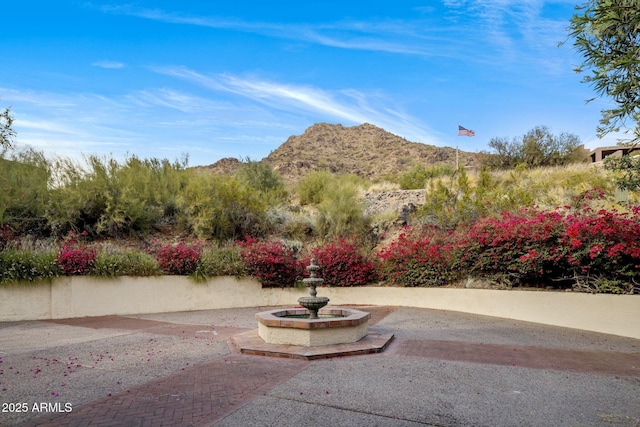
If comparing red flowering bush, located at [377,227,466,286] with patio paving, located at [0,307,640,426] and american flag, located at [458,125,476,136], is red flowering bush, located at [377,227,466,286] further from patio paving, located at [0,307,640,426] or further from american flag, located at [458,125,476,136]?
american flag, located at [458,125,476,136]

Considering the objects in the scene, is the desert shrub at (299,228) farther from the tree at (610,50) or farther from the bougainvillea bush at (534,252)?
the tree at (610,50)

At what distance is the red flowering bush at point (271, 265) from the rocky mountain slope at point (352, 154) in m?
25.1

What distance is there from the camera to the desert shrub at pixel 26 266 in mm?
10242

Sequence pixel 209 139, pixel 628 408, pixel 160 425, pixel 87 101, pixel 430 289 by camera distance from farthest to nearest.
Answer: pixel 209 139, pixel 87 101, pixel 430 289, pixel 628 408, pixel 160 425

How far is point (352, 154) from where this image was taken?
48.3 meters

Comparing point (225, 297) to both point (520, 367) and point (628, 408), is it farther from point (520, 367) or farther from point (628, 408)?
point (628, 408)

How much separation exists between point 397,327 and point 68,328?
7.31 metres

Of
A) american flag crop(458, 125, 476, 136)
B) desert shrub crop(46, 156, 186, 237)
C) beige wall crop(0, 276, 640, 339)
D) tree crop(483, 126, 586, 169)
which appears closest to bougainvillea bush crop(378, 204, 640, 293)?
beige wall crop(0, 276, 640, 339)

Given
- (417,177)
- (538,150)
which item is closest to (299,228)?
(417,177)

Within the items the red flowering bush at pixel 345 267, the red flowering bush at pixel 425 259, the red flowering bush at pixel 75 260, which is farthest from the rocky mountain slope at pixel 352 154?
the red flowering bush at pixel 75 260

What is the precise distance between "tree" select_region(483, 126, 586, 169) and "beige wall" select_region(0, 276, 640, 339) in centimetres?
1699

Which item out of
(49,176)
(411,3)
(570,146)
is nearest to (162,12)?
(49,176)

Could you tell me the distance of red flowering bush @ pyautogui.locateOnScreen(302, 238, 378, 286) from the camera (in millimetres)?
12531

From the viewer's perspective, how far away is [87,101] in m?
13.1
